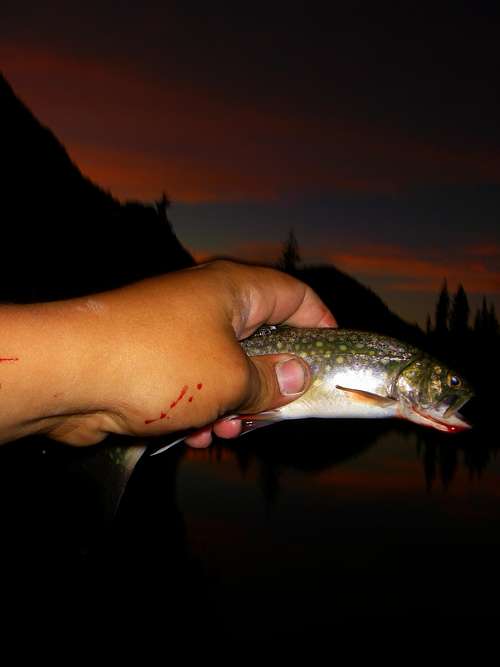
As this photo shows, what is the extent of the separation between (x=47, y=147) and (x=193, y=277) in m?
20.4

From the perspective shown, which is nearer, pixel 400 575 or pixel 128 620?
pixel 128 620

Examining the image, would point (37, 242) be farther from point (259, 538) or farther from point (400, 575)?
point (400, 575)

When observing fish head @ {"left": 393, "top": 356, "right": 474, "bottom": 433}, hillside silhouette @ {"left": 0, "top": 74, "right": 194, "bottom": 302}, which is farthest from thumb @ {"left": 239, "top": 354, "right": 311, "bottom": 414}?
hillside silhouette @ {"left": 0, "top": 74, "right": 194, "bottom": 302}

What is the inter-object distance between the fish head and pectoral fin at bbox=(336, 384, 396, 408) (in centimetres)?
15

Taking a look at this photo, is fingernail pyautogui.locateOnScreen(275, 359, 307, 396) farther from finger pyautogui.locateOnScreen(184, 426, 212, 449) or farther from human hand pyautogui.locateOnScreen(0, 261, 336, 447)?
finger pyautogui.locateOnScreen(184, 426, 212, 449)

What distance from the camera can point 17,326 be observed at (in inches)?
66.5

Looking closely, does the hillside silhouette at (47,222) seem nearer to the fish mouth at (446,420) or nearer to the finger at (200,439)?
the finger at (200,439)

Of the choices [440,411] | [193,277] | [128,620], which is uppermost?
[193,277]

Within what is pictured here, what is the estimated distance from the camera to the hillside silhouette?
16.9m

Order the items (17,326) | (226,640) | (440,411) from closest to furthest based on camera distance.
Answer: (17,326)
(440,411)
(226,640)

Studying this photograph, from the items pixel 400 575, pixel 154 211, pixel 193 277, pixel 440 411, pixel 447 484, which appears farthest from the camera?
pixel 447 484

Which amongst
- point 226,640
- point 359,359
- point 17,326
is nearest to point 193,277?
point 17,326

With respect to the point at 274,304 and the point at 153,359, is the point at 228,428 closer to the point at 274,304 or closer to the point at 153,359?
the point at 274,304

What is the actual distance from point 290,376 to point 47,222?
18.2 metres
